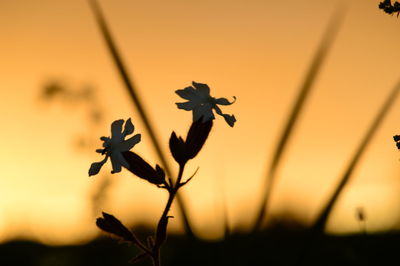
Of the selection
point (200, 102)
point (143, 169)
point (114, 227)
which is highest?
point (200, 102)

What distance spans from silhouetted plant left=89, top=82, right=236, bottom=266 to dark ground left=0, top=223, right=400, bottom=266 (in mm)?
271

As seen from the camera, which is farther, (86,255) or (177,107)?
(86,255)

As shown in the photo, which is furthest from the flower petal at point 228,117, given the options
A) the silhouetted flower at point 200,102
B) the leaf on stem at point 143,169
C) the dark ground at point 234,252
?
the dark ground at point 234,252

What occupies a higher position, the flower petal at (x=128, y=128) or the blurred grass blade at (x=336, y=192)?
the flower petal at (x=128, y=128)

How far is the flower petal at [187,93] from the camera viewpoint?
1.42 meters

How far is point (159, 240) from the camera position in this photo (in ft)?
4.47

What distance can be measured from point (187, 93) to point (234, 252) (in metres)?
0.62

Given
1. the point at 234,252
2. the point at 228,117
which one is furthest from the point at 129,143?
the point at 234,252

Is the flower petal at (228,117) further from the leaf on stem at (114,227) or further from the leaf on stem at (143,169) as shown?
the leaf on stem at (114,227)

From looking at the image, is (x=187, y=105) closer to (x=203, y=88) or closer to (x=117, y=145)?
(x=203, y=88)

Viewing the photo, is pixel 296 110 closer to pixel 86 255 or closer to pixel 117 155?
pixel 117 155

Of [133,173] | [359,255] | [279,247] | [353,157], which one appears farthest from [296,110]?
[279,247]

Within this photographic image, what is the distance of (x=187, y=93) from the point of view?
1435 millimetres

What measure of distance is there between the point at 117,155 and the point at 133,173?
82 millimetres
